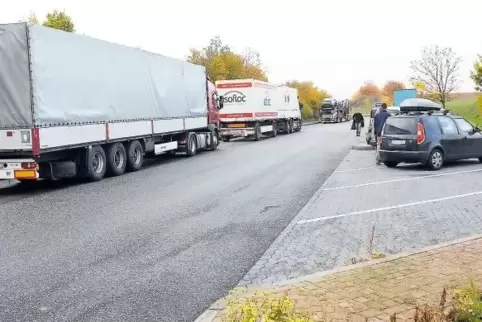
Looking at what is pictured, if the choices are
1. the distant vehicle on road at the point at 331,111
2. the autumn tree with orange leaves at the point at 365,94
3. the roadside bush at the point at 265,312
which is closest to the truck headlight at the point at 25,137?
the roadside bush at the point at 265,312

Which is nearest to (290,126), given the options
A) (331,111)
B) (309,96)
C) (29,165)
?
(331,111)

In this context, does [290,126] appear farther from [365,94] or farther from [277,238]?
[365,94]

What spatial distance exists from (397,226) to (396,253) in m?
1.65

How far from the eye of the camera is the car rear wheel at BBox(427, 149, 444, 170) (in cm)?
1530

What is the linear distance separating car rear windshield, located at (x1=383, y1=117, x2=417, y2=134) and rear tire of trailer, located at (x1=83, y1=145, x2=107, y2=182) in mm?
8090

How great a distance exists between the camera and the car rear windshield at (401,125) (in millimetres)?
15516

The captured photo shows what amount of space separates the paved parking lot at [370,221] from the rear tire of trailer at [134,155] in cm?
627

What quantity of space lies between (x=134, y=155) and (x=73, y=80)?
3870 mm

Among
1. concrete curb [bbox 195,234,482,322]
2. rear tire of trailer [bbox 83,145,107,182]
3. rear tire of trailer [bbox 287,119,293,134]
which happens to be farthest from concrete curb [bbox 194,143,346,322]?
rear tire of trailer [bbox 287,119,293,134]

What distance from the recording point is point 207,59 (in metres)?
59.0

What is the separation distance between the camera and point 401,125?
15727 mm

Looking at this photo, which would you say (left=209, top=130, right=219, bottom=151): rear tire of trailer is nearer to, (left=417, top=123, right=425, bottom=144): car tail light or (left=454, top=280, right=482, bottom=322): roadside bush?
(left=417, top=123, right=425, bottom=144): car tail light

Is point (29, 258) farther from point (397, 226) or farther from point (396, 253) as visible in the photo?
point (397, 226)

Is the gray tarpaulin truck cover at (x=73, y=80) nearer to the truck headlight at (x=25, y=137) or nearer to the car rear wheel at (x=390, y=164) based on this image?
the truck headlight at (x=25, y=137)
